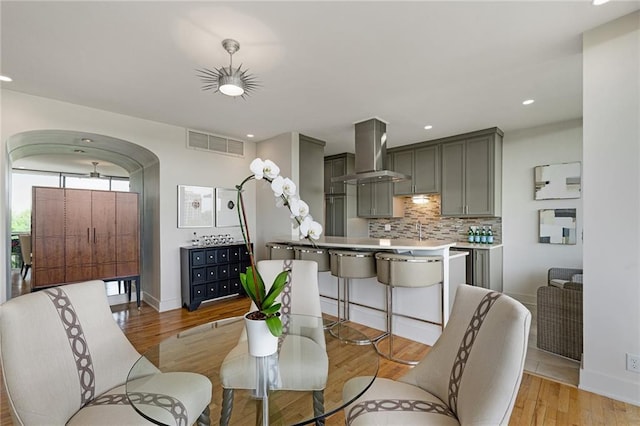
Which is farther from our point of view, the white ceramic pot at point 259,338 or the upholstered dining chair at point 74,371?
the white ceramic pot at point 259,338

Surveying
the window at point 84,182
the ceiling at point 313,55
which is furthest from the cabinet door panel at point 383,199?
the window at point 84,182

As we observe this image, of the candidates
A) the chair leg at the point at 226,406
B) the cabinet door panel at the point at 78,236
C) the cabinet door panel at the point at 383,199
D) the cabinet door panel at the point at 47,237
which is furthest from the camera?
the cabinet door panel at the point at 383,199

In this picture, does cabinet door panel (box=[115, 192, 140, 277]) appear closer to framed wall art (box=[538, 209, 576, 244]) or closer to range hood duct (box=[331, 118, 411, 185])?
range hood duct (box=[331, 118, 411, 185])

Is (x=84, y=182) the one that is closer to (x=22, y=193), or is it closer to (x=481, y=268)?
(x=22, y=193)

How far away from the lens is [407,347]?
2791mm

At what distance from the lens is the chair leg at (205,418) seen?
1283mm

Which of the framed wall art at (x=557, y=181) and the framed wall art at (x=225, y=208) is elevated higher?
the framed wall art at (x=557, y=181)

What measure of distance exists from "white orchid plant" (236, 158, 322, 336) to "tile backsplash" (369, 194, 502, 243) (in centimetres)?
412

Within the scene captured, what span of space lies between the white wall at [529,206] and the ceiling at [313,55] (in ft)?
1.47

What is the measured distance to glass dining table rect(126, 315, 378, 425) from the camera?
1.14m

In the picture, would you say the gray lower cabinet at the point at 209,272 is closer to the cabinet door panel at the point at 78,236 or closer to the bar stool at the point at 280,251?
the bar stool at the point at 280,251

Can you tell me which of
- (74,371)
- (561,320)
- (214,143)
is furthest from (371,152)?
(74,371)

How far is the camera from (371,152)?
374cm

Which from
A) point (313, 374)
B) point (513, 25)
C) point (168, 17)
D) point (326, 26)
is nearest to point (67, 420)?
point (313, 374)
